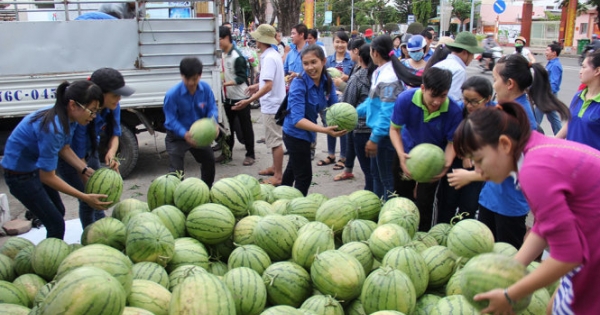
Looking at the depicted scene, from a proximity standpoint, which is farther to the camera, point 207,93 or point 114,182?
point 207,93

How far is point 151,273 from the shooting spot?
300cm

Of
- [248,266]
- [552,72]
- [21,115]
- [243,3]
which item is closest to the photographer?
[248,266]

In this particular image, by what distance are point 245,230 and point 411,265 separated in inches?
48.4

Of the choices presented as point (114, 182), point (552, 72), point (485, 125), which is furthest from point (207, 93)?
point (552, 72)

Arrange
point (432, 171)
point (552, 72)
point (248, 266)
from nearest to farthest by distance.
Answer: point (248, 266) → point (432, 171) → point (552, 72)

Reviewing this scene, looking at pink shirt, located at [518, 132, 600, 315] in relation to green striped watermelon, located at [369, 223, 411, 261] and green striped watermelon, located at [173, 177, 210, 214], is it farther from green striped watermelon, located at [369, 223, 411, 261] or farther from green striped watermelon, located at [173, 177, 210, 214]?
green striped watermelon, located at [173, 177, 210, 214]

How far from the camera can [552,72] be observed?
897 centimetres

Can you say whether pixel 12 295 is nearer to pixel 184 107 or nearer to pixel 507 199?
pixel 184 107

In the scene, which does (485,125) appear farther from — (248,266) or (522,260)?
(248,266)

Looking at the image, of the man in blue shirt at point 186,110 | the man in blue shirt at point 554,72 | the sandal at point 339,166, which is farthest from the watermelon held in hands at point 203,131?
the man in blue shirt at point 554,72

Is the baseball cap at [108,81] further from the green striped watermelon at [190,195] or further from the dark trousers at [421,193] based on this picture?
the dark trousers at [421,193]

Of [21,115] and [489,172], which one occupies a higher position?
[489,172]

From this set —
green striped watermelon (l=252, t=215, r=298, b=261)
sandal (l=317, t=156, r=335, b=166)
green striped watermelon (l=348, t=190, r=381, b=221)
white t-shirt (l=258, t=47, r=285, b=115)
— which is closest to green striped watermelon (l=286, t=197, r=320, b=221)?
green striped watermelon (l=348, t=190, r=381, b=221)

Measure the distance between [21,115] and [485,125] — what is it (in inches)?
256
